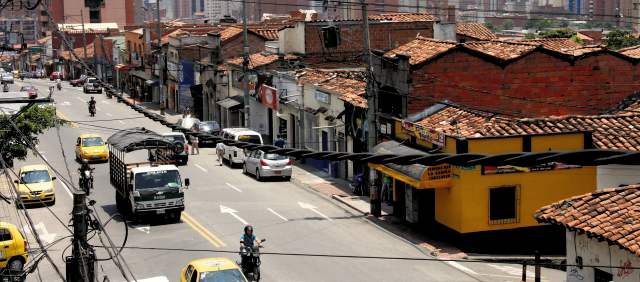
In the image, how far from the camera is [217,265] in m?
23.0

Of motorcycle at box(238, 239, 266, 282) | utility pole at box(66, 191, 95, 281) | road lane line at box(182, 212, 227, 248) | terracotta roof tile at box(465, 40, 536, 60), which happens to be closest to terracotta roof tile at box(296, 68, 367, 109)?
terracotta roof tile at box(465, 40, 536, 60)

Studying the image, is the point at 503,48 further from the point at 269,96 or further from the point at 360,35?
the point at 269,96

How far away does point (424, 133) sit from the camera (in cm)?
3350

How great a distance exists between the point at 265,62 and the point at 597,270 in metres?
39.5

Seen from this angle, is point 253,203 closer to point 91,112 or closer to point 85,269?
point 85,269

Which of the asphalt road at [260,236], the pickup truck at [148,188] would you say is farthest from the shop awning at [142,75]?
the pickup truck at [148,188]

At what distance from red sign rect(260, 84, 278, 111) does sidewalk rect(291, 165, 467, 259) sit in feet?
20.7

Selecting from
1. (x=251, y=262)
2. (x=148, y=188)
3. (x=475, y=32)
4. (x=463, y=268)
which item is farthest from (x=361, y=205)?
(x=475, y=32)

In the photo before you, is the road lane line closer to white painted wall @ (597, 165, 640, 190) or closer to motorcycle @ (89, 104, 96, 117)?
white painted wall @ (597, 165, 640, 190)

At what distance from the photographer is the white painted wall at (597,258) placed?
61.4 ft

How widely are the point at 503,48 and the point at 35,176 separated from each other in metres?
18.7

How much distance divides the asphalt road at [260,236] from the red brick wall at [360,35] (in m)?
13.0

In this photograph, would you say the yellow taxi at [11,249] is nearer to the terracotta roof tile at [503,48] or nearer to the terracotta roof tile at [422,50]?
the terracotta roof tile at [422,50]

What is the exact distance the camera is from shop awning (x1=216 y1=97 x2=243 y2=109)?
201ft
